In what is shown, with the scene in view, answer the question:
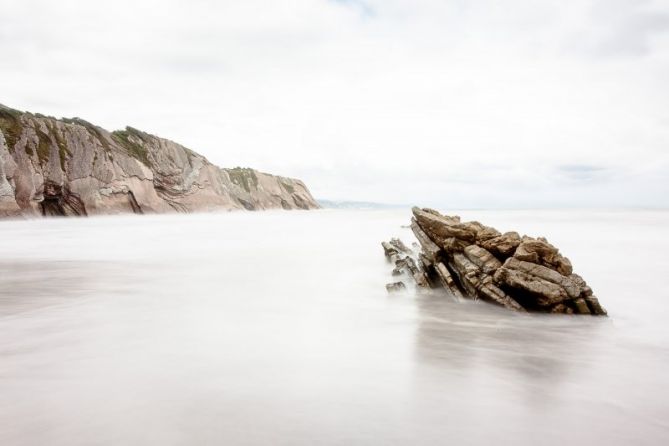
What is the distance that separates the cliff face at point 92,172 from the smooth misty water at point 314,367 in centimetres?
3490

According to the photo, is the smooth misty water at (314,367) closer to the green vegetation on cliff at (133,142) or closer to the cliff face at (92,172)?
the cliff face at (92,172)

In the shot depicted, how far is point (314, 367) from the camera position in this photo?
551 centimetres

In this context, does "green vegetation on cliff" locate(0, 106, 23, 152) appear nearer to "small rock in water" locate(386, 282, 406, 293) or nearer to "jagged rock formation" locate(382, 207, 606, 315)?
"small rock in water" locate(386, 282, 406, 293)

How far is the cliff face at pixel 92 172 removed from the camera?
3944cm

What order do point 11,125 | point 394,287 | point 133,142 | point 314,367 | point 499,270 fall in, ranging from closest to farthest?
point 314,367 < point 499,270 < point 394,287 < point 11,125 < point 133,142

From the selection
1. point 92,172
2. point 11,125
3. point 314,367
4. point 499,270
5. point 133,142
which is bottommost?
point 314,367

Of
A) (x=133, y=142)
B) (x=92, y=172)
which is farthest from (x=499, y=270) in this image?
(x=133, y=142)

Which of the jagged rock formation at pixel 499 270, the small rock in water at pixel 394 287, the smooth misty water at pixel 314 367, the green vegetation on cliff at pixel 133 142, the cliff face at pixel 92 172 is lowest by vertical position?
the smooth misty water at pixel 314 367

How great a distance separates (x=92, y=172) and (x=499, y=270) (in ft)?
160

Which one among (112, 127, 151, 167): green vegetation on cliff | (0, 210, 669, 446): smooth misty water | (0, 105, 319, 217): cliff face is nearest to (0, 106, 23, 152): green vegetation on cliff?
(0, 105, 319, 217): cliff face

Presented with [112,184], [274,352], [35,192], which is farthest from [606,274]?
[112,184]

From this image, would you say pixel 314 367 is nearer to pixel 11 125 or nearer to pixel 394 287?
pixel 394 287

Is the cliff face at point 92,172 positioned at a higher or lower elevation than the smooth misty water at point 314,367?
higher

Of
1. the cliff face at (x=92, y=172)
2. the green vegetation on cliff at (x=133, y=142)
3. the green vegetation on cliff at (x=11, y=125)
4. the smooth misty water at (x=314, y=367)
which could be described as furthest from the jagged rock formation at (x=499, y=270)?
the green vegetation on cliff at (x=133, y=142)
